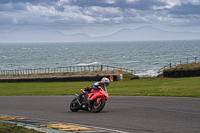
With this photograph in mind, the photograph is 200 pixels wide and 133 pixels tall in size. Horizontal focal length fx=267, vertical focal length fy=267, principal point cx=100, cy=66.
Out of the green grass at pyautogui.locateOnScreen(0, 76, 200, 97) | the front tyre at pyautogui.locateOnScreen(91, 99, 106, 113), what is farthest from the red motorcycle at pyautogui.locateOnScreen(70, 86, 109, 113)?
the green grass at pyautogui.locateOnScreen(0, 76, 200, 97)

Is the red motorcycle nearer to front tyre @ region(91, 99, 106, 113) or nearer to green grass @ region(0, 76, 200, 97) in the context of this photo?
front tyre @ region(91, 99, 106, 113)

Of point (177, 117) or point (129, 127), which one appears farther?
point (177, 117)

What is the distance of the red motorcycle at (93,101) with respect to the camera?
36.9 feet

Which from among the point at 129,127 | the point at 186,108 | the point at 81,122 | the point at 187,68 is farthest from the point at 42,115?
the point at 187,68

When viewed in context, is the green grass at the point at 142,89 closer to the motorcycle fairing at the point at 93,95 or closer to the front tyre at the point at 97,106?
the front tyre at the point at 97,106

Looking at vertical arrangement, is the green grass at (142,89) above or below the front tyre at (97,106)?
below

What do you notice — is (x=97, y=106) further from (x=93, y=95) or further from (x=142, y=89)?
(x=142, y=89)

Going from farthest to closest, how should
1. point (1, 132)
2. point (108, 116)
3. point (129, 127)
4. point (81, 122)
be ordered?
point (108, 116) → point (81, 122) → point (129, 127) → point (1, 132)

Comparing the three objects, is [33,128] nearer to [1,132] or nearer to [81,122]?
[1,132]

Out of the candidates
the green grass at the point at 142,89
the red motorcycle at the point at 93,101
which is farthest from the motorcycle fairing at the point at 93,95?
the green grass at the point at 142,89

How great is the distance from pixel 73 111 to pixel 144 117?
370 cm

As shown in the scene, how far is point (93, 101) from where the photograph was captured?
38.0 ft

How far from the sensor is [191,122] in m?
9.05

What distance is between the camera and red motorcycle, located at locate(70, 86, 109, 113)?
11.2 metres
